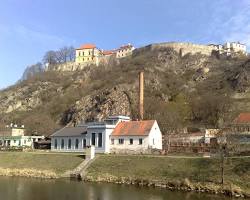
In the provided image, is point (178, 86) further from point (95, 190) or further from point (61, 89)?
point (95, 190)

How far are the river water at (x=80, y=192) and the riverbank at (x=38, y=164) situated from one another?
6.44 metres

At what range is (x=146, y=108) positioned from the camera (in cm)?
9494

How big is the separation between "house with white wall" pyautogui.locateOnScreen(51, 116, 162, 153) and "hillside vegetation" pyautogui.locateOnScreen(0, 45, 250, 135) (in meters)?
17.9

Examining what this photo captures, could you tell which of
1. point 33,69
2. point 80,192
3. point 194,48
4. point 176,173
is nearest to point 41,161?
point 80,192

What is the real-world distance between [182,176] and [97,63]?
119 metres

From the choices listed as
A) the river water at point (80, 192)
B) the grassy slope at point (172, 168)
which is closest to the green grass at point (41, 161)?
the grassy slope at point (172, 168)

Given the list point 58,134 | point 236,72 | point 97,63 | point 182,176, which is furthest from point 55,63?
point 182,176

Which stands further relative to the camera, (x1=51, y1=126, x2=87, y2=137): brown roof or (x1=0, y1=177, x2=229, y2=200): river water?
(x1=51, y1=126, x2=87, y2=137): brown roof

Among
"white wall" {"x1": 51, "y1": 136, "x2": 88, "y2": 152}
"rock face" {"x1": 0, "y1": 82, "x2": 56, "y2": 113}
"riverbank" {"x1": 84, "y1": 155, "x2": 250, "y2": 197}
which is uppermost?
"rock face" {"x1": 0, "y1": 82, "x2": 56, "y2": 113}

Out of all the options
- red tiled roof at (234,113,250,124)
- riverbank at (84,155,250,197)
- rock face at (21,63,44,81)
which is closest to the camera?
riverbank at (84,155,250,197)

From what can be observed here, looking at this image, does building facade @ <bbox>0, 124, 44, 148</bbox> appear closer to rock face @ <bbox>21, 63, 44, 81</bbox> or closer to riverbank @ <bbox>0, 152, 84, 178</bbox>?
riverbank @ <bbox>0, 152, 84, 178</bbox>

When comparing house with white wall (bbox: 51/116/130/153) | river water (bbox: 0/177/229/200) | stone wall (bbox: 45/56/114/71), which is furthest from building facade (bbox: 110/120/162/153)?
stone wall (bbox: 45/56/114/71)

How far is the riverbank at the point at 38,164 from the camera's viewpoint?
56.5 meters

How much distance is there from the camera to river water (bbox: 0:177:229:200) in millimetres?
39125
